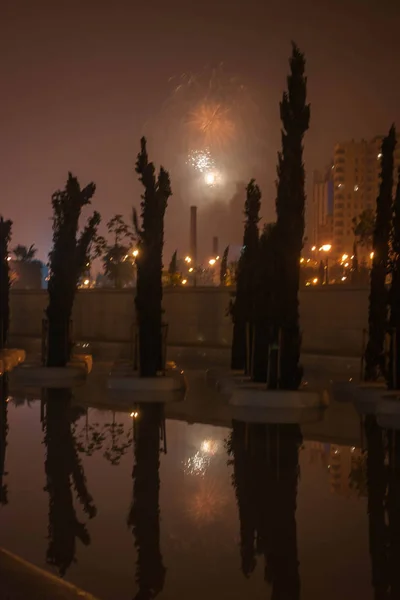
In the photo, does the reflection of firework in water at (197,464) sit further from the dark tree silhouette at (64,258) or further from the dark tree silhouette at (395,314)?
the dark tree silhouette at (64,258)

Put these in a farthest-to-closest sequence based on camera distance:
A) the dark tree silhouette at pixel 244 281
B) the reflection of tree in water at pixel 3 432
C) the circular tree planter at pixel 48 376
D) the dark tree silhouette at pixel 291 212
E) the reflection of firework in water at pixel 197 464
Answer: the dark tree silhouette at pixel 244 281
the circular tree planter at pixel 48 376
the dark tree silhouette at pixel 291 212
the reflection of firework in water at pixel 197 464
the reflection of tree in water at pixel 3 432

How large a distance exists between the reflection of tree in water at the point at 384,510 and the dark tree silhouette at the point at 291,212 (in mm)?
3330

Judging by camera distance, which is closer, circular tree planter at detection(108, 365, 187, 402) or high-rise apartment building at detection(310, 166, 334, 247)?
circular tree planter at detection(108, 365, 187, 402)

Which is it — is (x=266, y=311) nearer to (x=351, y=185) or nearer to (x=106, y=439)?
(x=106, y=439)

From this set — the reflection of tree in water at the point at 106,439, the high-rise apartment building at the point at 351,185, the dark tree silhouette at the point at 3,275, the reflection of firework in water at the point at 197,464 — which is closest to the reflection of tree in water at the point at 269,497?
the reflection of firework in water at the point at 197,464

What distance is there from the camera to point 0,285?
2505 cm

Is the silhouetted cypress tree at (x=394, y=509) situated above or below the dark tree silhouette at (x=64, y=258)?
below

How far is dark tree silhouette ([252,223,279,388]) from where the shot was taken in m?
14.2

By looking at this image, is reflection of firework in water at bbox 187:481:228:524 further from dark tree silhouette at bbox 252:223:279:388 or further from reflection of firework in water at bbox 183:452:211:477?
dark tree silhouette at bbox 252:223:279:388

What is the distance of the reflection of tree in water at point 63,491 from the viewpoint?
5680 mm

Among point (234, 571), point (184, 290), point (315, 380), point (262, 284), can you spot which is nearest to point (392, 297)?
point (262, 284)

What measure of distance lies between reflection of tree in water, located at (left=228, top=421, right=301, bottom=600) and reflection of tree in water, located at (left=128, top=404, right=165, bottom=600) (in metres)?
0.67

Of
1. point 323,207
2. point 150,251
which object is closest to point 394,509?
point 150,251

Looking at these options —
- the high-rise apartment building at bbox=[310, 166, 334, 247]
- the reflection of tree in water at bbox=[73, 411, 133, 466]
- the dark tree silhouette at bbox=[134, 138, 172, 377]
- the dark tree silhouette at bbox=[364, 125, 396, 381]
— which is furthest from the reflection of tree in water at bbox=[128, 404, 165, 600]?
the high-rise apartment building at bbox=[310, 166, 334, 247]
